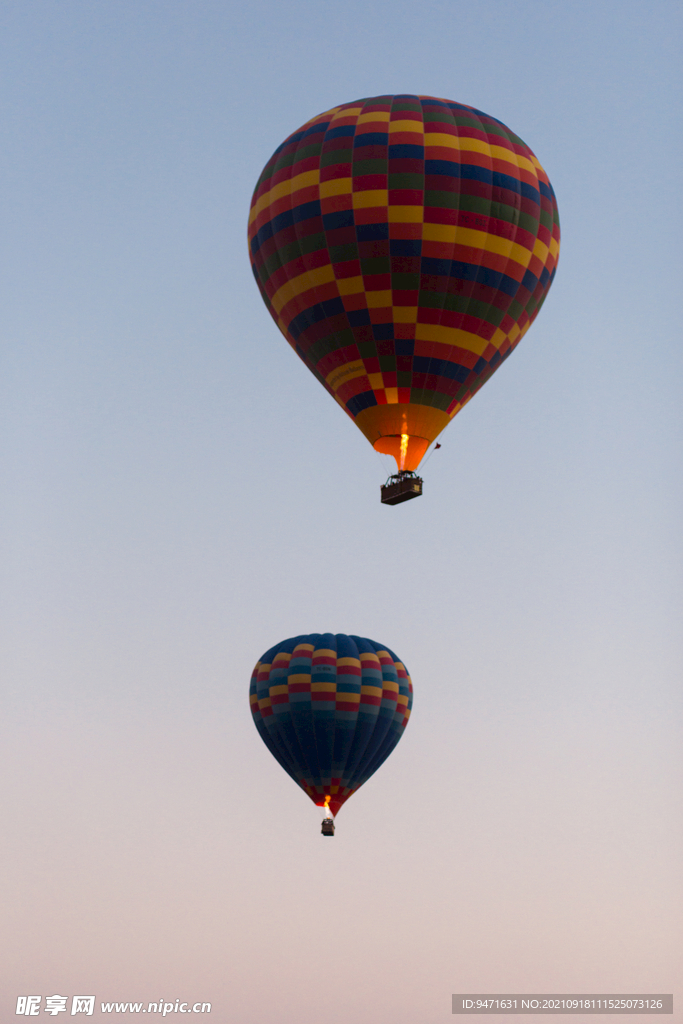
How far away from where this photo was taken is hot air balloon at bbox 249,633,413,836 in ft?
114

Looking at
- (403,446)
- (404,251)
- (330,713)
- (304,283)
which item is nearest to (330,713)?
(330,713)

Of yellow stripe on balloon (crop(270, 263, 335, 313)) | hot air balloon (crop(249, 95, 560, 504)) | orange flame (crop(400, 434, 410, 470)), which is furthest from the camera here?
orange flame (crop(400, 434, 410, 470))

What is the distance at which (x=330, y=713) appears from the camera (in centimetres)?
3472

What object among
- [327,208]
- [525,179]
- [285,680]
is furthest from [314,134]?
[285,680]

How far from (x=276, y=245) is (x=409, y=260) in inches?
116

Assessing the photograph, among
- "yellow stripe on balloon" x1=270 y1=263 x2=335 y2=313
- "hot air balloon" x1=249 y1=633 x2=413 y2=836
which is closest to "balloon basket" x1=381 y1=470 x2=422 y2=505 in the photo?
"yellow stripe on balloon" x1=270 y1=263 x2=335 y2=313

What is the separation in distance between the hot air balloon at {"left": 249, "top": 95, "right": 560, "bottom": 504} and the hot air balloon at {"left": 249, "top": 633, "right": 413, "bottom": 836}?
964 cm

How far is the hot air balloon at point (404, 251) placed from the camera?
26.4 metres

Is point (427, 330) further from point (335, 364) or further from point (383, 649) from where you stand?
point (383, 649)

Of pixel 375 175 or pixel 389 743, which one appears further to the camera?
pixel 389 743

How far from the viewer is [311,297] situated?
27359mm

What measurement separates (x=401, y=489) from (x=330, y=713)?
10.1 meters

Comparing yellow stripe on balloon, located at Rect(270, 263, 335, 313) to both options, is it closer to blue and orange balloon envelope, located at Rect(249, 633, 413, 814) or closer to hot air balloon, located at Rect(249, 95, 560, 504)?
hot air balloon, located at Rect(249, 95, 560, 504)

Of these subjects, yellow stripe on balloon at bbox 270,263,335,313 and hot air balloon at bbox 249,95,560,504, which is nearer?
hot air balloon at bbox 249,95,560,504
